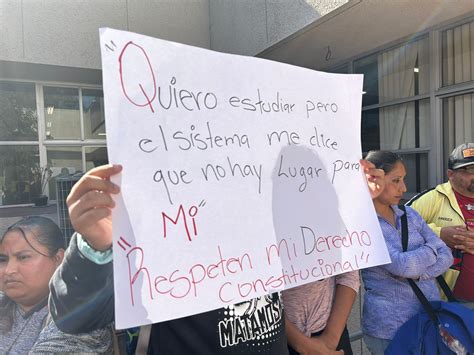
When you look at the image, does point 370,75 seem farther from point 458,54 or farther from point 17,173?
point 17,173

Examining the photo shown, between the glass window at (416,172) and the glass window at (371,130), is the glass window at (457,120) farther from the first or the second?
the glass window at (371,130)

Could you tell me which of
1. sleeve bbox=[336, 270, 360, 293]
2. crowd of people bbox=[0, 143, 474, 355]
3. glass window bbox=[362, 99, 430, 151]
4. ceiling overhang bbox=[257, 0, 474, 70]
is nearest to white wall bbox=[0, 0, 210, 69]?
ceiling overhang bbox=[257, 0, 474, 70]

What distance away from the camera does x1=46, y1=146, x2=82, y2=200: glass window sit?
5.78 metres

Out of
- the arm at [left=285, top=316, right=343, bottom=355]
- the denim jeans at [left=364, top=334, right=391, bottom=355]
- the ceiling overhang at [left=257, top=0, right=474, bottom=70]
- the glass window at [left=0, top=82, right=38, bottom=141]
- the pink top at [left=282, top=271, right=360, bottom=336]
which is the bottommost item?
the denim jeans at [left=364, top=334, right=391, bottom=355]

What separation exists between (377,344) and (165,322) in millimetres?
1188

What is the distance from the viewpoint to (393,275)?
68.2 inches

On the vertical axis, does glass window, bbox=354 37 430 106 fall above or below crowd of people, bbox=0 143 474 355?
above

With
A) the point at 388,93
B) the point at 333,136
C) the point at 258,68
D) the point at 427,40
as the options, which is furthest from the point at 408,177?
the point at 258,68

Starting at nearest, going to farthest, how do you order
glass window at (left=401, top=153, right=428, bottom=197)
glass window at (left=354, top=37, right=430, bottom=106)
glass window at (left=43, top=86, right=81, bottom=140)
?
1. glass window at (left=354, top=37, right=430, bottom=106)
2. glass window at (left=401, top=153, right=428, bottom=197)
3. glass window at (left=43, top=86, right=81, bottom=140)

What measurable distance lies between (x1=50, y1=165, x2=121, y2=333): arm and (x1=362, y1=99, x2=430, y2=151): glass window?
4.49 m

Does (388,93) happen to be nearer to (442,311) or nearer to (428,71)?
(428,71)

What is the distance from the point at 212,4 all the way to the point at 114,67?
5.62m

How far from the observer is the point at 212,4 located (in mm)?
5930

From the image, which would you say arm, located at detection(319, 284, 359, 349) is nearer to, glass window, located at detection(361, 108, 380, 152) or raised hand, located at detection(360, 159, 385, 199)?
raised hand, located at detection(360, 159, 385, 199)
